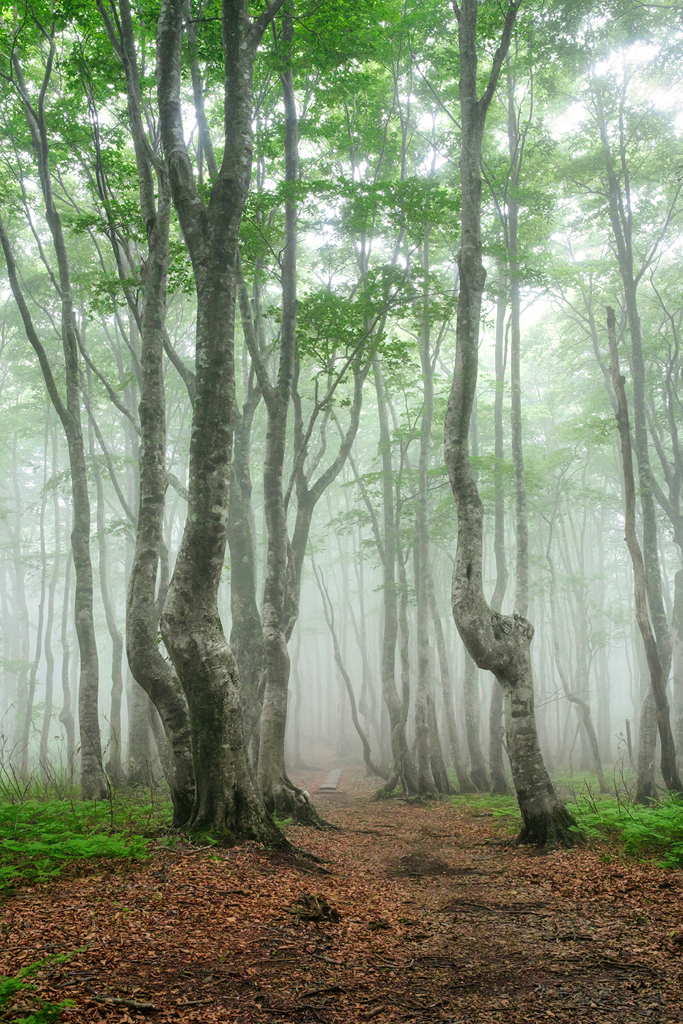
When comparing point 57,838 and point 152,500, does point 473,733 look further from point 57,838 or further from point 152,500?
point 57,838

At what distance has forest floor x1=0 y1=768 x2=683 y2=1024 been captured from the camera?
2.90m

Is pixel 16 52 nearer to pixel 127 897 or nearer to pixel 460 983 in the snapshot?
pixel 127 897

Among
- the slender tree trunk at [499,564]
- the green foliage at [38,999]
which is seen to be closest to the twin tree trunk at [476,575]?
the slender tree trunk at [499,564]

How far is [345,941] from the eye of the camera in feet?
12.8

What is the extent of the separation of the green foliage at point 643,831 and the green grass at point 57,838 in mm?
4541

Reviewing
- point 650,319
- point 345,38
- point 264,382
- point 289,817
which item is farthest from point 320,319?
point 650,319

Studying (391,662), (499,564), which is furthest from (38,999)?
(499,564)

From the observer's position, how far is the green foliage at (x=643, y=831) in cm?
567

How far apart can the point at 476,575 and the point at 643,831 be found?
3.01 metres

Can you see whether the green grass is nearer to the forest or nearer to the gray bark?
the forest

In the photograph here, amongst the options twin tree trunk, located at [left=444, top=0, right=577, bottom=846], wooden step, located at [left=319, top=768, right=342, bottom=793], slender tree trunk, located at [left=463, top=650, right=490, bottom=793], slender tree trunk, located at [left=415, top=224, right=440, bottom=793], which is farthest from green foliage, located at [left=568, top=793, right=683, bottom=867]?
wooden step, located at [left=319, top=768, right=342, bottom=793]

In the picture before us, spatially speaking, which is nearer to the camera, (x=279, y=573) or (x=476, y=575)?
(x=476, y=575)

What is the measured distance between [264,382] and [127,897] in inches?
274

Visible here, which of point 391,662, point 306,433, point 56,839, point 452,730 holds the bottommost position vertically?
point 452,730
